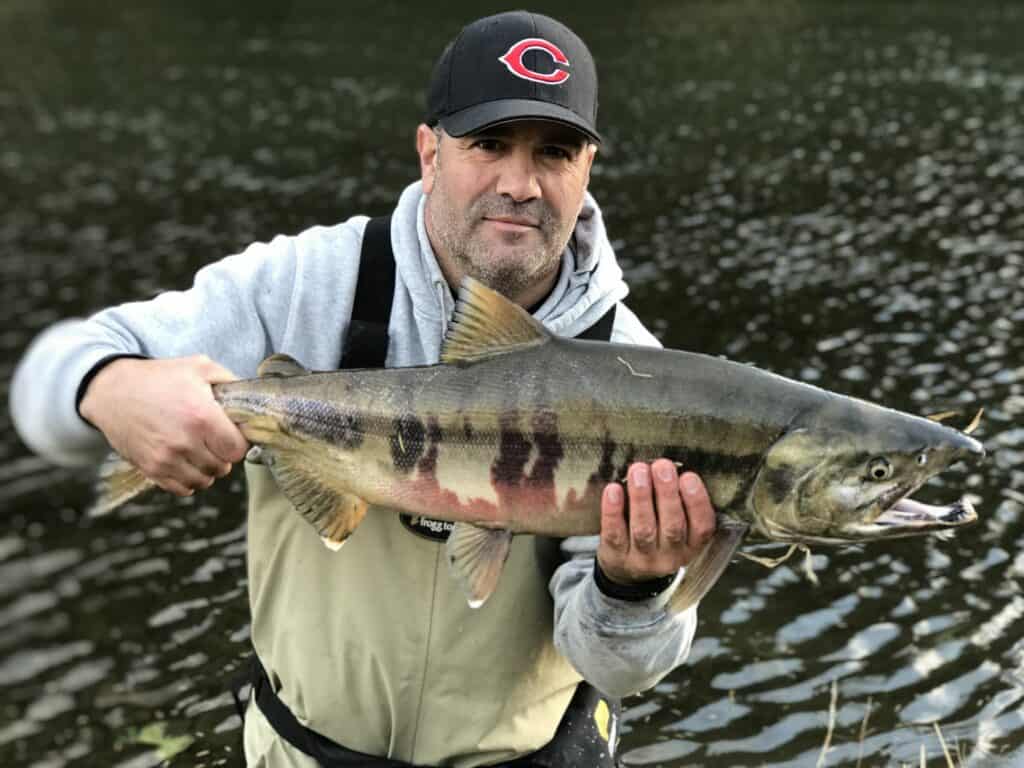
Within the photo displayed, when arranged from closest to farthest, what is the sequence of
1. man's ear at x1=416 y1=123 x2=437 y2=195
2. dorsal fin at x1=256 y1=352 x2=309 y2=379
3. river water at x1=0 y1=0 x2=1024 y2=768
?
dorsal fin at x1=256 y1=352 x2=309 y2=379 < man's ear at x1=416 y1=123 x2=437 y2=195 < river water at x1=0 y1=0 x2=1024 y2=768

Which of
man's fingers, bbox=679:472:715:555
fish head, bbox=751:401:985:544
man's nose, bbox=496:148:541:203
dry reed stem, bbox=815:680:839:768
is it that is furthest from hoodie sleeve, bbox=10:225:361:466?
dry reed stem, bbox=815:680:839:768

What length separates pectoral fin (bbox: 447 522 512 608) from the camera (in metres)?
3.85

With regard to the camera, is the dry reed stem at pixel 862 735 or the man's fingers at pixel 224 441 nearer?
the man's fingers at pixel 224 441

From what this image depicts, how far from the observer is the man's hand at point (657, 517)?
11.7ft

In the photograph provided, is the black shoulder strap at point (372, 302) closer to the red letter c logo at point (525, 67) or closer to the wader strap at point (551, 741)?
the red letter c logo at point (525, 67)

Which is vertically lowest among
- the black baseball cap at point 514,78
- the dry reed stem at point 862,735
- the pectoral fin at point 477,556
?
the dry reed stem at point 862,735

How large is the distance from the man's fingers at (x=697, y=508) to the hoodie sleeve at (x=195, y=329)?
5.43 feet

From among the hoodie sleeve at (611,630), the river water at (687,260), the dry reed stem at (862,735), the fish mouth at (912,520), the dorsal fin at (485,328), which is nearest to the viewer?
the fish mouth at (912,520)

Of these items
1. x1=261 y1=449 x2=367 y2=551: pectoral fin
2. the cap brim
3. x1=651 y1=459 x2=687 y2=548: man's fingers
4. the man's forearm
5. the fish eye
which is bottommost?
the man's forearm

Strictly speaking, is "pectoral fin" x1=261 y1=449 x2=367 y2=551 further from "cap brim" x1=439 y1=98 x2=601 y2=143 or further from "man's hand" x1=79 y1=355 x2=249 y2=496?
"cap brim" x1=439 y1=98 x2=601 y2=143

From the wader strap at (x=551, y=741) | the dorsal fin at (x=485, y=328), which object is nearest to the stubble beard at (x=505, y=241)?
the dorsal fin at (x=485, y=328)

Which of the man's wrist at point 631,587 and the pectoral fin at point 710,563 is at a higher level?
the pectoral fin at point 710,563

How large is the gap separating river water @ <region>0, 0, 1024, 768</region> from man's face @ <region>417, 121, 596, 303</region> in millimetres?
3785

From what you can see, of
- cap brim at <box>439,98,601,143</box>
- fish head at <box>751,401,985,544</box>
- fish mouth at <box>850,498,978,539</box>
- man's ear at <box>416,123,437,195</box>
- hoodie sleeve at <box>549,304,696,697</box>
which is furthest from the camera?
man's ear at <box>416,123,437,195</box>
